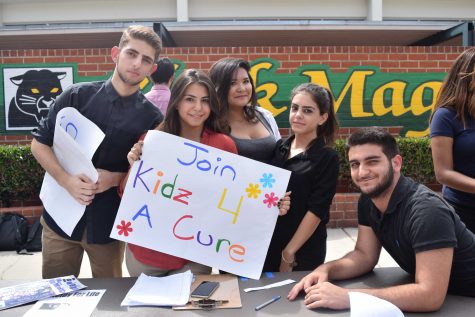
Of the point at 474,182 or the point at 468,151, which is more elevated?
the point at 468,151

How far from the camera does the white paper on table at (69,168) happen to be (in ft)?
7.07

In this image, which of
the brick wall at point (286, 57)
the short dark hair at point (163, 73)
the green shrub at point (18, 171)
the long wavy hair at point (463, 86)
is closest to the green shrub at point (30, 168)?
the green shrub at point (18, 171)

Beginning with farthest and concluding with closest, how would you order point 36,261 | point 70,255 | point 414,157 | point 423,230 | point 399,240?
point 414,157
point 36,261
point 70,255
point 399,240
point 423,230

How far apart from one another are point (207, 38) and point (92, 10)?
401 centimetres

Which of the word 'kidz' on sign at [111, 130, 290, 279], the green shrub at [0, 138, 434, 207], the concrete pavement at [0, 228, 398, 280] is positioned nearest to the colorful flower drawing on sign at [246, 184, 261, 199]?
the word 'kidz' on sign at [111, 130, 290, 279]

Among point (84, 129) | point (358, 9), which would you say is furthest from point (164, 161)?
point (358, 9)

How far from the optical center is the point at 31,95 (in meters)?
6.75

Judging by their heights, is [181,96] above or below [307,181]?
above

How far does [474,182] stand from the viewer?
2.34m

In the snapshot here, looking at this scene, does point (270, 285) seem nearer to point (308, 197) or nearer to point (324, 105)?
point (308, 197)

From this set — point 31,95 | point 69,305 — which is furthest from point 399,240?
point 31,95

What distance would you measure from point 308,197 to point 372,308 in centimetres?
86

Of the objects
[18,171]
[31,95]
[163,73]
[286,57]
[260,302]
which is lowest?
[260,302]

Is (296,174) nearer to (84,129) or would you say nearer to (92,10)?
(84,129)
